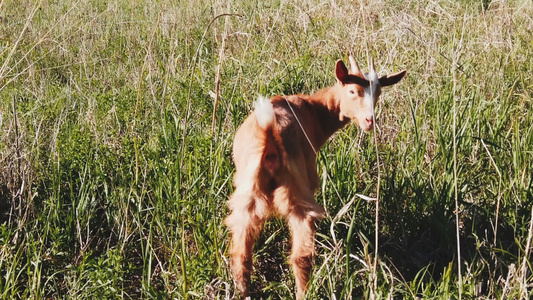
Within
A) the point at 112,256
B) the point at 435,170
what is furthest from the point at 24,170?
the point at 435,170

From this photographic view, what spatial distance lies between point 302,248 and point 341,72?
108 centimetres

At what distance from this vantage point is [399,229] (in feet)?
9.72

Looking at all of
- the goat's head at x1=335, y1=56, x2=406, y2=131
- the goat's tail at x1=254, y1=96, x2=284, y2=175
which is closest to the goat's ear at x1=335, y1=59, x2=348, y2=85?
the goat's head at x1=335, y1=56, x2=406, y2=131

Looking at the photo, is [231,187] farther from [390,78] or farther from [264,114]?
[390,78]

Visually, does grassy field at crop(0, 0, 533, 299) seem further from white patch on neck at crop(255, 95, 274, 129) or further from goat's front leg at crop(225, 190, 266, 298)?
white patch on neck at crop(255, 95, 274, 129)

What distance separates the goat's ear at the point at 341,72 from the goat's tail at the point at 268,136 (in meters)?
0.72

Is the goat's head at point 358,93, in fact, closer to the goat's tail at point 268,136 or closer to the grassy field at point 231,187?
the grassy field at point 231,187

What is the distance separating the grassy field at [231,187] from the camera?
2.40 m

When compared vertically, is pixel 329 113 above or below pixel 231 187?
above

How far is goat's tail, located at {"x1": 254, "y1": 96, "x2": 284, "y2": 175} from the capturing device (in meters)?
2.31

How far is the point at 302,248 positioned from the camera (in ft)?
8.16

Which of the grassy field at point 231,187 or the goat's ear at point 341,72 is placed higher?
the goat's ear at point 341,72

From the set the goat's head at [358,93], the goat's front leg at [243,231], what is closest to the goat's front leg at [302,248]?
the goat's front leg at [243,231]

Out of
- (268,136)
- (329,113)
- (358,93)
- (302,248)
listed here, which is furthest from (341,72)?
(302,248)
